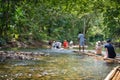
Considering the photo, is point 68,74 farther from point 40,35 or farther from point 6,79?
point 40,35

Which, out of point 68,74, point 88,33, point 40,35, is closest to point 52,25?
point 40,35

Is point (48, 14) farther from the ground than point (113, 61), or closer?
farther from the ground

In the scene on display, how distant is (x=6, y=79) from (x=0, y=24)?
44.4ft

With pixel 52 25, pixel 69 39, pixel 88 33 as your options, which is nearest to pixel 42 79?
pixel 52 25

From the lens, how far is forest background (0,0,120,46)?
800 inches

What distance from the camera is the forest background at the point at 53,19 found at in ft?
66.6

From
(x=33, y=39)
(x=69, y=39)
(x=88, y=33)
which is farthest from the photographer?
(x=88, y=33)

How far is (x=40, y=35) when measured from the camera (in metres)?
48.7

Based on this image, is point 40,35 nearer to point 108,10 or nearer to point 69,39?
point 69,39

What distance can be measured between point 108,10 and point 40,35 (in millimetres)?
28167

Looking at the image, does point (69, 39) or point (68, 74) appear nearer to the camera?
point (68, 74)

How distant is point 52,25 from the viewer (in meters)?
55.1

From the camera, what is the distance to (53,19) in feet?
174

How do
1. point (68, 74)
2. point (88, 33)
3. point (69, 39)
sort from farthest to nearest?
1. point (88, 33)
2. point (69, 39)
3. point (68, 74)
